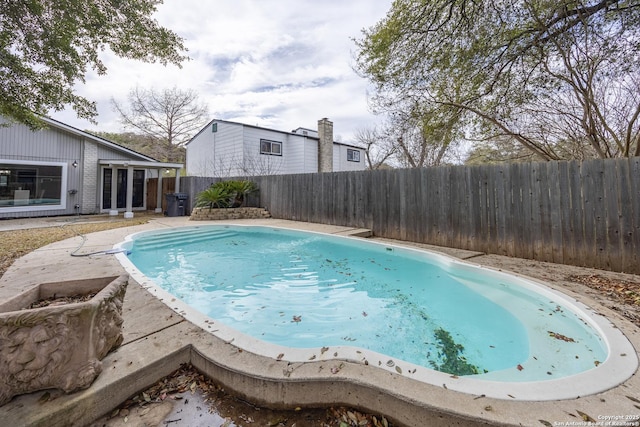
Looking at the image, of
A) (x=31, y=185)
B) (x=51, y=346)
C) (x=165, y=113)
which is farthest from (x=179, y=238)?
(x=165, y=113)

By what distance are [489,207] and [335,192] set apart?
13.3ft

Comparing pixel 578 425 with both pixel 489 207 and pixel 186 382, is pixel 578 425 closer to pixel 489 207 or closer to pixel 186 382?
pixel 186 382

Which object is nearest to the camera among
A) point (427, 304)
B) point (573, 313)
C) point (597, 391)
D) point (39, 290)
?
point (597, 391)

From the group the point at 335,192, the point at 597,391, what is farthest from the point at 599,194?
the point at 335,192

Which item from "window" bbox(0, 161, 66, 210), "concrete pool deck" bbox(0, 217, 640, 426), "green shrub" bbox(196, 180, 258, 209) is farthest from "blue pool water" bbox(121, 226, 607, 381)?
"window" bbox(0, 161, 66, 210)

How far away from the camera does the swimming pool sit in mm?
1938

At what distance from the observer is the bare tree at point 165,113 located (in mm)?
19406

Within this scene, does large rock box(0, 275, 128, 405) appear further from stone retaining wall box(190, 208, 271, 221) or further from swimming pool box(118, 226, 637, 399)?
stone retaining wall box(190, 208, 271, 221)

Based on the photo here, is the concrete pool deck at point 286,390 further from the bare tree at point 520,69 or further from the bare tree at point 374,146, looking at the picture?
the bare tree at point 374,146

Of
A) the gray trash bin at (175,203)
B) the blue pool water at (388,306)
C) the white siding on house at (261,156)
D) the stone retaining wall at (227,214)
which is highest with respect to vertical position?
the white siding on house at (261,156)

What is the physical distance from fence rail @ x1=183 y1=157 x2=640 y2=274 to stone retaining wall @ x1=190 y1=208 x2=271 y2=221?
381cm

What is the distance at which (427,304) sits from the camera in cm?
358

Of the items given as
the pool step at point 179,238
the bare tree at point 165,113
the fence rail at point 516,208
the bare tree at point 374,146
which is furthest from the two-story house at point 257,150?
the fence rail at point 516,208

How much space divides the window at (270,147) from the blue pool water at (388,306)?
9202 mm
